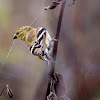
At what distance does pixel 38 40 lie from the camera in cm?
74

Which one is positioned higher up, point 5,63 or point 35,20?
point 35,20

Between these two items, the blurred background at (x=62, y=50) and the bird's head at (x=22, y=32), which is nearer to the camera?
the blurred background at (x=62, y=50)

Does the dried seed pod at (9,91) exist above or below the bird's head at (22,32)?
below

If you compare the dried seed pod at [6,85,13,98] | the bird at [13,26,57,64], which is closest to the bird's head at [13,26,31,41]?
the bird at [13,26,57,64]

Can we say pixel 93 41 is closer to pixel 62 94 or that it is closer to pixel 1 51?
pixel 62 94

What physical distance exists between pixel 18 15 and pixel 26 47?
6.1 inches

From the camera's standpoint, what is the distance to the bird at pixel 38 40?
72 centimetres

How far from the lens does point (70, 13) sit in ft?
2.32

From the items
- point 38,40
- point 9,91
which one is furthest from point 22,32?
point 9,91

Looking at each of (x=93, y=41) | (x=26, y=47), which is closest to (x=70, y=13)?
(x=93, y=41)

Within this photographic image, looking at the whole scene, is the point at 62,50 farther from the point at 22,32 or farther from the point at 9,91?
the point at 9,91

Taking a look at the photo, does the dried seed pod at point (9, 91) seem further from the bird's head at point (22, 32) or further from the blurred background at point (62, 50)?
the bird's head at point (22, 32)

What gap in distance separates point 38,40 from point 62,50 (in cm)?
11

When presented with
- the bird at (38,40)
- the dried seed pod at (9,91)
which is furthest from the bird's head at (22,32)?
the dried seed pod at (9,91)
